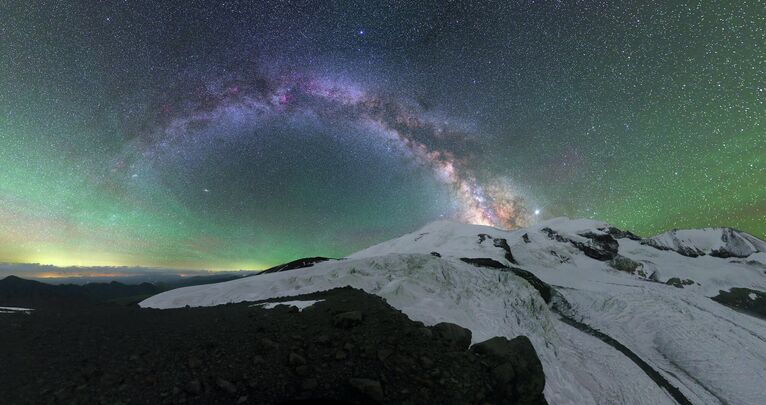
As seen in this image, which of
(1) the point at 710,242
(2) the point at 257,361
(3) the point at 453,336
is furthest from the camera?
(1) the point at 710,242

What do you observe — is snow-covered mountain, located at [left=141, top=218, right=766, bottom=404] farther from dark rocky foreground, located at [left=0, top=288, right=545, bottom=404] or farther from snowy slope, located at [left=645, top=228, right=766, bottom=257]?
snowy slope, located at [left=645, top=228, right=766, bottom=257]

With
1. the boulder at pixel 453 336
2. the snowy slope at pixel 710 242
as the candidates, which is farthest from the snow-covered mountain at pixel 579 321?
the snowy slope at pixel 710 242

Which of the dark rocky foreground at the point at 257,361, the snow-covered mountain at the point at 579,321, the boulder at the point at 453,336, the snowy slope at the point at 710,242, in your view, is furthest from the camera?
the snowy slope at the point at 710,242

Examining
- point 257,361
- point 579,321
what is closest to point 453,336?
point 257,361

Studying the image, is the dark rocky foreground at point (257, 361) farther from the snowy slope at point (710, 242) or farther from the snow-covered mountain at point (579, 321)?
the snowy slope at point (710, 242)

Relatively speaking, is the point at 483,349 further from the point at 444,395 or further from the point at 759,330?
the point at 759,330

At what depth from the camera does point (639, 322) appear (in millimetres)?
42750

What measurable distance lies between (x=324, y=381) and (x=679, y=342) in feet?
155

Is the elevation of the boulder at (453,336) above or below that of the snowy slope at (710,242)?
below

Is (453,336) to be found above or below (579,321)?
above

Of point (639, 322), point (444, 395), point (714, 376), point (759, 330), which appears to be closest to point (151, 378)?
point (444, 395)

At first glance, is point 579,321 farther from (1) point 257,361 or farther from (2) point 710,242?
(2) point 710,242

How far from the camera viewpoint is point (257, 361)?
A: 9.79 meters

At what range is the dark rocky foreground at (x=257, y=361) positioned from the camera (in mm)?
8266
